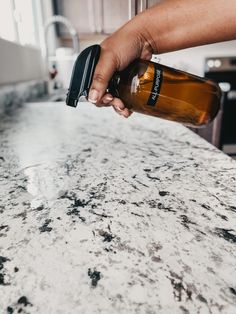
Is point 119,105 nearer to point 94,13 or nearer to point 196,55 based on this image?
point 94,13

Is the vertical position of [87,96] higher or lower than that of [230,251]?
higher

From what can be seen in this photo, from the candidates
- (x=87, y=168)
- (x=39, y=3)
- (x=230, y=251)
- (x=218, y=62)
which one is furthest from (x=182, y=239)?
(x=218, y=62)

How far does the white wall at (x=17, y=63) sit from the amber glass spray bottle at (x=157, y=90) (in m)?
0.80

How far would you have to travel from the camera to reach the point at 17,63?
142 cm

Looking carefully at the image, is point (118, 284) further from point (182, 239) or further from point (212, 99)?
point (212, 99)

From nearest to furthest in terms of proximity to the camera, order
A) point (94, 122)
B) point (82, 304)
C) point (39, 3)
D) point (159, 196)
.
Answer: point (82, 304) → point (159, 196) → point (94, 122) → point (39, 3)

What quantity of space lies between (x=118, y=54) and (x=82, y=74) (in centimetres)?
9

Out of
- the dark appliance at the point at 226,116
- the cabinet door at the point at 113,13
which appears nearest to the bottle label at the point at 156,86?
the dark appliance at the point at 226,116

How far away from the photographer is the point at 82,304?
202 millimetres

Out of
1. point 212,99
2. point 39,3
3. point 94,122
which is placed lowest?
point 94,122

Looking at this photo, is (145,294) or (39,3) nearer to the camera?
(145,294)

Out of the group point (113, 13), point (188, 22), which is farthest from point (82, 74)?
point (113, 13)

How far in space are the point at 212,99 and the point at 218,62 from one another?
2.55 m

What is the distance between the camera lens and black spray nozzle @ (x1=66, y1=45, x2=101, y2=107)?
49 cm
